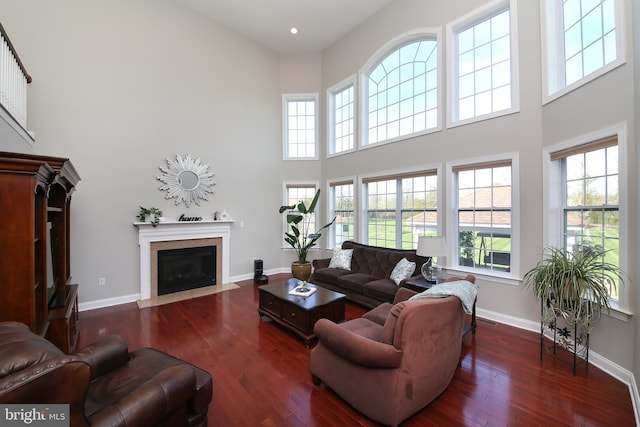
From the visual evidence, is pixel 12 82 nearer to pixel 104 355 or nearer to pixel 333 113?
pixel 104 355

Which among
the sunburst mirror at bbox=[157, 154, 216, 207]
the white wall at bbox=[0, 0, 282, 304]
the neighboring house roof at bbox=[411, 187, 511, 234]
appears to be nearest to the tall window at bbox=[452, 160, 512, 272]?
the neighboring house roof at bbox=[411, 187, 511, 234]

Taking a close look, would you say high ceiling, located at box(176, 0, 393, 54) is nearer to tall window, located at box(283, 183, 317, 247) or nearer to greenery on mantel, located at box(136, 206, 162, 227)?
tall window, located at box(283, 183, 317, 247)

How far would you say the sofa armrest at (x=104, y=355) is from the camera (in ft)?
5.25

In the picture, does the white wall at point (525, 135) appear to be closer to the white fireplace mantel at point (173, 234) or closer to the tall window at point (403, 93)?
the tall window at point (403, 93)

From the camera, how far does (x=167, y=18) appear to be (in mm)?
4891

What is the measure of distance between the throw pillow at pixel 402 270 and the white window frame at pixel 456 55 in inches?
89.2

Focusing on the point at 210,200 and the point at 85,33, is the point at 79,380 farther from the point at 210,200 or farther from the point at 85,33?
the point at 85,33

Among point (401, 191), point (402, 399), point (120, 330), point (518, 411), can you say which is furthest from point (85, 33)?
point (518, 411)

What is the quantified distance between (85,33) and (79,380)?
5.42 m

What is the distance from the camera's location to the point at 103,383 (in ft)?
5.07

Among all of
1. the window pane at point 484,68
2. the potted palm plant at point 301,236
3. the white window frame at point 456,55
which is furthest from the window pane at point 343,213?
the window pane at point 484,68

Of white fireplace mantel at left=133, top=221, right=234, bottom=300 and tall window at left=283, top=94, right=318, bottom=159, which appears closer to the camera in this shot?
white fireplace mantel at left=133, top=221, right=234, bottom=300

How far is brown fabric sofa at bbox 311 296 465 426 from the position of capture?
171cm

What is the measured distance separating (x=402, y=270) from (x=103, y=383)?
356 cm
